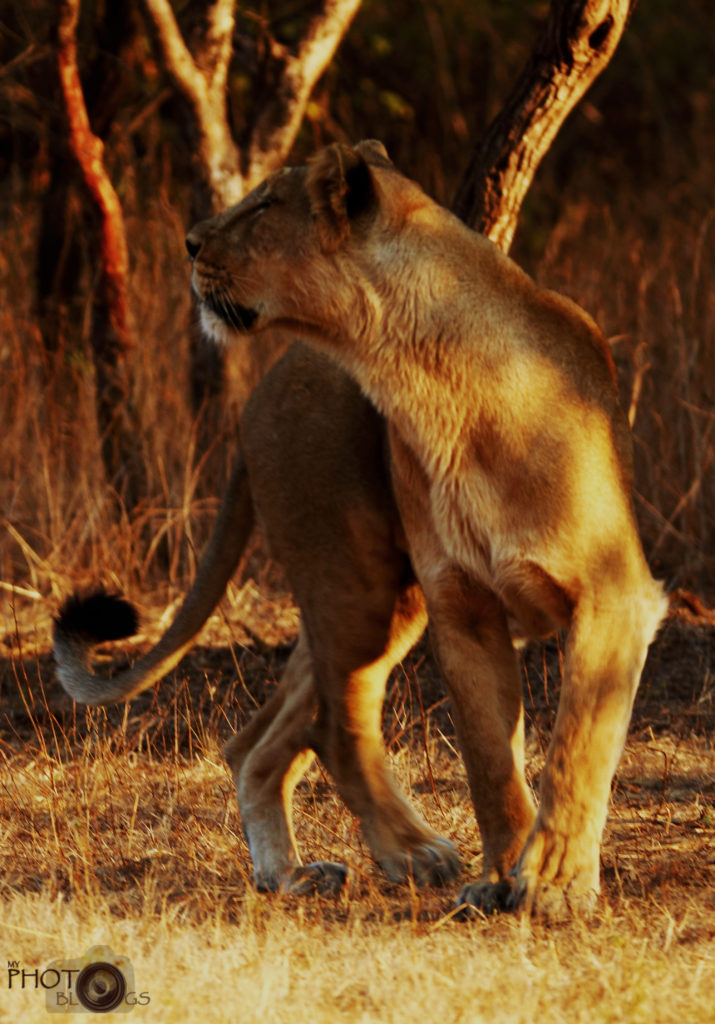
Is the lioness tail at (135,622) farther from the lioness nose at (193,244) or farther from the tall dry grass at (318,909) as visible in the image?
the lioness nose at (193,244)

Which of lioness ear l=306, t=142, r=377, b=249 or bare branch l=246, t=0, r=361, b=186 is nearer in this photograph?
lioness ear l=306, t=142, r=377, b=249

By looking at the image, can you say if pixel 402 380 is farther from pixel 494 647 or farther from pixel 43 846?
pixel 43 846

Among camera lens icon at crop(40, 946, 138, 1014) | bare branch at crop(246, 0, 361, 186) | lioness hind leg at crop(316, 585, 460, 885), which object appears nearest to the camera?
camera lens icon at crop(40, 946, 138, 1014)

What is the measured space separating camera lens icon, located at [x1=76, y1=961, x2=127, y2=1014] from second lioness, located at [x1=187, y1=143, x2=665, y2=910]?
0.74 meters

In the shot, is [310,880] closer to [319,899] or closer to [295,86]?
[319,899]

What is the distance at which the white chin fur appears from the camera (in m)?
3.19

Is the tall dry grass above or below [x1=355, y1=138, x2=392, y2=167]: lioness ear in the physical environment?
below

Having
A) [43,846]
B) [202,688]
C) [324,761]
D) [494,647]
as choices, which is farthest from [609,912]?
[202,688]

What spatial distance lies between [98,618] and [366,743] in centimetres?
70

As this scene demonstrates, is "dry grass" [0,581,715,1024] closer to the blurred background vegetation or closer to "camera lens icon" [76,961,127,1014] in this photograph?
"camera lens icon" [76,961,127,1014]

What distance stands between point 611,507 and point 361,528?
607 mm

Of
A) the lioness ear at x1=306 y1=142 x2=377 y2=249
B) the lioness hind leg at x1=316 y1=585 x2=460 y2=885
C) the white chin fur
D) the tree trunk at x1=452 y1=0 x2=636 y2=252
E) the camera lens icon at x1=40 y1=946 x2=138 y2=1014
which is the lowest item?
the camera lens icon at x1=40 y1=946 x2=138 y2=1014

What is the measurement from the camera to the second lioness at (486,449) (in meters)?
2.85

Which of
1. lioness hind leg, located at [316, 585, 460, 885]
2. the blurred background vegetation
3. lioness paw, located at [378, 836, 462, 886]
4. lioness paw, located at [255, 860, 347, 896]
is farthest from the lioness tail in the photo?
the blurred background vegetation
